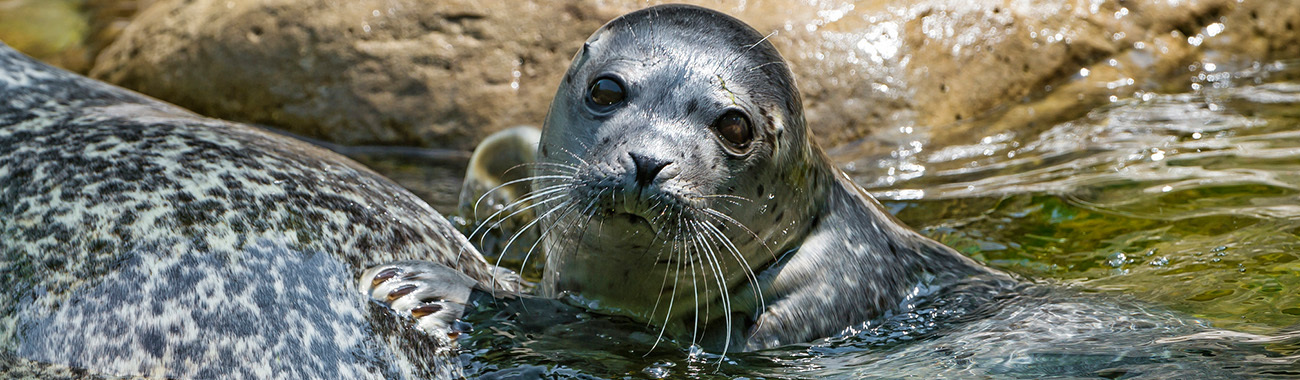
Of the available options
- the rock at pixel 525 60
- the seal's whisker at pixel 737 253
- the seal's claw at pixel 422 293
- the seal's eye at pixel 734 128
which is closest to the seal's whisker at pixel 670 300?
the seal's whisker at pixel 737 253

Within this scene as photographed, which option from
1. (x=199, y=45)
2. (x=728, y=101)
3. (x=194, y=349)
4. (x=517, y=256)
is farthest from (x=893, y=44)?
(x=194, y=349)

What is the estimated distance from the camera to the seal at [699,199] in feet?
10.3

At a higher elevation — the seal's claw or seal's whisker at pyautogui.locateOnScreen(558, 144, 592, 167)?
seal's whisker at pyautogui.locateOnScreen(558, 144, 592, 167)

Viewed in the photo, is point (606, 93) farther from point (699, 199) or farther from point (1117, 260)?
point (1117, 260)

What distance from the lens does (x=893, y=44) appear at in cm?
643

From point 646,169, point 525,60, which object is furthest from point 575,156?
point 525,60

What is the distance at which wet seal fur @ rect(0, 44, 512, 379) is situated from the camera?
2947 millimetres

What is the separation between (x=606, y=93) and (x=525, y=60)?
319 centimetres

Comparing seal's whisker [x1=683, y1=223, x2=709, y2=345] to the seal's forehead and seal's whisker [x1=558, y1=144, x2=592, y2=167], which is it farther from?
the seal's forehead

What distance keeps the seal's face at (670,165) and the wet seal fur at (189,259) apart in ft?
1.48

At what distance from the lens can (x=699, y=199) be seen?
10.3 feet

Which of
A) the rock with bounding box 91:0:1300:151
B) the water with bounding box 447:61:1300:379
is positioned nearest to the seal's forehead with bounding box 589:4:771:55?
the water with bounding box 447:61:1300:379

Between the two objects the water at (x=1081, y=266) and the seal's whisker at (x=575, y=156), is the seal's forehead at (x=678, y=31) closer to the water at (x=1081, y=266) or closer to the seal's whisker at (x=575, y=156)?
the seal's whisker at (x=575, y=156)

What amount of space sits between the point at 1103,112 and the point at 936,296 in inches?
117
